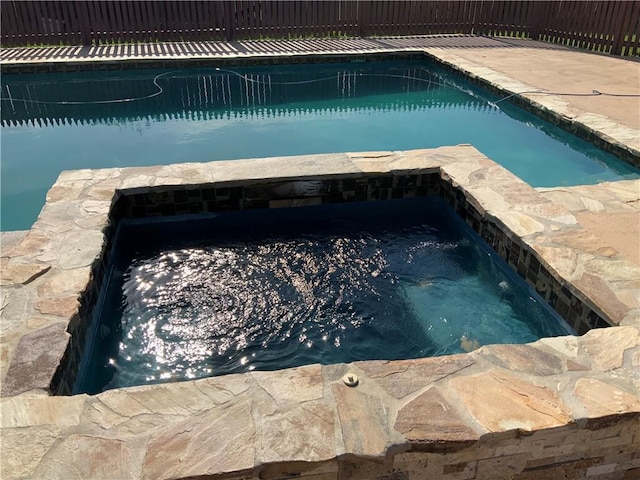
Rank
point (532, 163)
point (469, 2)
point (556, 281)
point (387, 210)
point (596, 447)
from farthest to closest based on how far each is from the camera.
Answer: point (469, 2), point (532, 163), point (387, 210), point (556, 281), point (596, 447)

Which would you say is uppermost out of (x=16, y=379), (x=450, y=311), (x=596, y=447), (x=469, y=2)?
(x=469, y=2)

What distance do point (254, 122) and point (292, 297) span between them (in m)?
4.44

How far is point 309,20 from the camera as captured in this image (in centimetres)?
1212

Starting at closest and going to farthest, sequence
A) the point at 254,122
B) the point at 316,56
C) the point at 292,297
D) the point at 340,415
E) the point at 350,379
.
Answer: the point at 340,415, the point at 350,379, the point at 292,297, the point at 254,122, the point at 316,56

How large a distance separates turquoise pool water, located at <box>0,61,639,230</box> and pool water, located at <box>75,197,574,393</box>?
161cm

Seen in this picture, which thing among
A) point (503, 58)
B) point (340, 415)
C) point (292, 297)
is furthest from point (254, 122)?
point (340, 415)

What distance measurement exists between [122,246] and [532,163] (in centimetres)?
464

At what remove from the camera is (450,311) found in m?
3.68

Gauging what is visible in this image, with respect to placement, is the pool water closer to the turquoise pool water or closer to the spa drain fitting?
the spa drain fitting

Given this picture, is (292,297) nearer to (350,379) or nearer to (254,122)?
(350,379)

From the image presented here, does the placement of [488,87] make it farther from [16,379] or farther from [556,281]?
[16,379]

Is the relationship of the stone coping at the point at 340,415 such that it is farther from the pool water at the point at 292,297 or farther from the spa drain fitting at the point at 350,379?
the pool water at the point at 292,297

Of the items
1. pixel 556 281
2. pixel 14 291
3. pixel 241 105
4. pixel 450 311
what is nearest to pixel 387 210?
pixel 450 311

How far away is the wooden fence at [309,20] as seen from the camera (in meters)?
10.7
